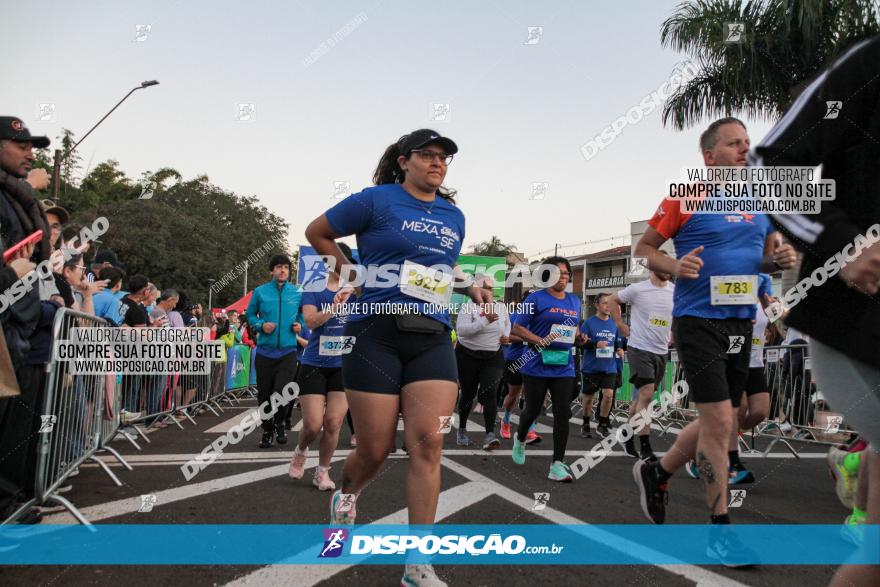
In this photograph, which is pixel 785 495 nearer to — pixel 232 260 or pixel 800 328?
pixel 800 328

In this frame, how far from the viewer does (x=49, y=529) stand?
394 cm

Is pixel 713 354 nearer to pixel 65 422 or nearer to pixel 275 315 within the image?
pixel 65 422

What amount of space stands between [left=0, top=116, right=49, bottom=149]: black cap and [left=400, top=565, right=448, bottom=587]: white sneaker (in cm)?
361

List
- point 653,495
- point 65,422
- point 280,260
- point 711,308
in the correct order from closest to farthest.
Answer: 1. point 711,308
2. point 653,495
3. point 65,422
4. point 280,260

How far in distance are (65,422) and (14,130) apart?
199 centimetres

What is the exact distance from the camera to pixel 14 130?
4.22 m

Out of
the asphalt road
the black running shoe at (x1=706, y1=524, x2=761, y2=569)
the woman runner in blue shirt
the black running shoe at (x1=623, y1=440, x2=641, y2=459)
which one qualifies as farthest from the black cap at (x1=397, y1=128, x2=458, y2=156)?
the black running shoe at (x1=623, y1=440, x2=641, y2=459)

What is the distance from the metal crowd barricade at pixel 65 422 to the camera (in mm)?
4004

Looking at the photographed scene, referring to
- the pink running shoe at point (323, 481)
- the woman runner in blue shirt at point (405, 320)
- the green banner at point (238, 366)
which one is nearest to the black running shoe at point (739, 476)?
the pink running shoe at point (323, 481)

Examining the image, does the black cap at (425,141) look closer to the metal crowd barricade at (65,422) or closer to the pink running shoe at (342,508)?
the pink running shoe at (342,508)

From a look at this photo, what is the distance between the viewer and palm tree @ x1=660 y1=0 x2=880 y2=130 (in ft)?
44.9

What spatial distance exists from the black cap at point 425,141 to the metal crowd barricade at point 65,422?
2.59 metres

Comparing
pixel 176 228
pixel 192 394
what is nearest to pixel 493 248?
pixel 176 228

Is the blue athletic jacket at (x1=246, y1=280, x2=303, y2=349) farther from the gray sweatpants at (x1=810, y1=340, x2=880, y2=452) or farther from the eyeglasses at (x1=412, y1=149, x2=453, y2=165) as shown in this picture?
the gray sweatpants at (x1=810, y1=340, x2=880, y2=452)
